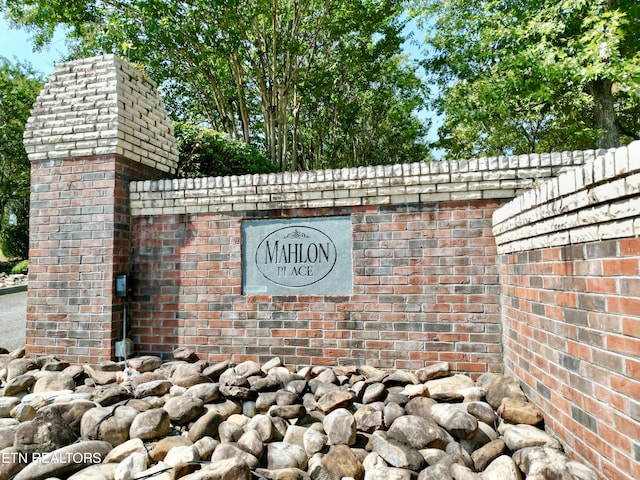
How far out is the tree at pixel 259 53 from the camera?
8.39 m

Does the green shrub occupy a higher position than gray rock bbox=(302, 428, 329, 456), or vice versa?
the green shrub

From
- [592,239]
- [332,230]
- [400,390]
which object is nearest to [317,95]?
[332,230]

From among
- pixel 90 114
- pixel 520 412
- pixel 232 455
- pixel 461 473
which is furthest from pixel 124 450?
pixel 90 114

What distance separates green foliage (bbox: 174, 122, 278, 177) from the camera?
645 centimetres

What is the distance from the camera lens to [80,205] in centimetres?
464

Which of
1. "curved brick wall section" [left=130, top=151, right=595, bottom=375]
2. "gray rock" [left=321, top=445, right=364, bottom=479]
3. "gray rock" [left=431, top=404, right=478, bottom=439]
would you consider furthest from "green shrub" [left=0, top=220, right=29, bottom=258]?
"gray rock" [left=431, top=404, right=478, bottom=439]

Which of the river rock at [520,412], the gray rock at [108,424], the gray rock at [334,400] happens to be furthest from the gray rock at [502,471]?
the gray rock at [108,424]

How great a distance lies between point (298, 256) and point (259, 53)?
850cm

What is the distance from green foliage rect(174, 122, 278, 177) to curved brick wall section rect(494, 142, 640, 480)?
186 inches

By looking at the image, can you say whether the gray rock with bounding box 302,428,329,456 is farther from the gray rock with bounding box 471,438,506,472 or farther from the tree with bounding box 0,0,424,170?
the tree with bounding box 0,0,424,170

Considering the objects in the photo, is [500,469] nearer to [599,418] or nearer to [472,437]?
[472,437]

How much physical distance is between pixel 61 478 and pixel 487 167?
3992 mm

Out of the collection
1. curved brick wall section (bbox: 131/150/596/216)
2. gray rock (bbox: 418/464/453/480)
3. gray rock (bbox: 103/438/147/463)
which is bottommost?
gray rock (bbox: 103/438/147/463)

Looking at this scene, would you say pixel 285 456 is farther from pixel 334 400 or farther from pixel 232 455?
pixel 334 400
